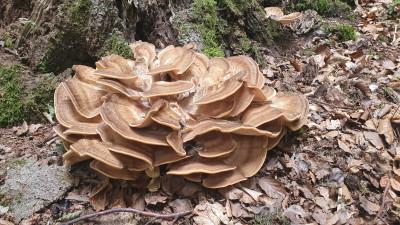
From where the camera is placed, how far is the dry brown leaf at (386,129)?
439 centimetres

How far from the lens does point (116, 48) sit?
5352mm

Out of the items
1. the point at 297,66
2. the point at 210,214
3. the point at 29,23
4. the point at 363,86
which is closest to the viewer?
the point at 210,214

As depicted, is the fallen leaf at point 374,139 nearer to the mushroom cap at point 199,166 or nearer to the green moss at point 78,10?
the mushroom cap at point 199,166

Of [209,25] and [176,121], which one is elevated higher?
[209,25]

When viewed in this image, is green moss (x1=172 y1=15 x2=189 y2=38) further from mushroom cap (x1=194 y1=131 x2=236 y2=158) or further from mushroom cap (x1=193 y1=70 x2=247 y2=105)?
mushroom cap (x1=194 y1=131 x2=236 y2=158)

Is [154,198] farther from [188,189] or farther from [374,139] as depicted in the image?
[374,139]

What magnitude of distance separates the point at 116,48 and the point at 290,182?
4.05 m

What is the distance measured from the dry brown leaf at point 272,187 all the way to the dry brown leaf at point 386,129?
204cm

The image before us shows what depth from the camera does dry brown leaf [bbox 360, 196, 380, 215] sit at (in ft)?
11.3

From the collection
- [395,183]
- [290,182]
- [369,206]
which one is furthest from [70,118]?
[395,183]

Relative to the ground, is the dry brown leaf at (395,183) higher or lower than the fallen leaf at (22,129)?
lower

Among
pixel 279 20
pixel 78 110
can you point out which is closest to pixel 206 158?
pixel 78 110

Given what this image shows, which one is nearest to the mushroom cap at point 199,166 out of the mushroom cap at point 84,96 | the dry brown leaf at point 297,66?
the mushroom cap at point 84,96

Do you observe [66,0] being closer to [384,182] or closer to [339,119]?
[339,119]
